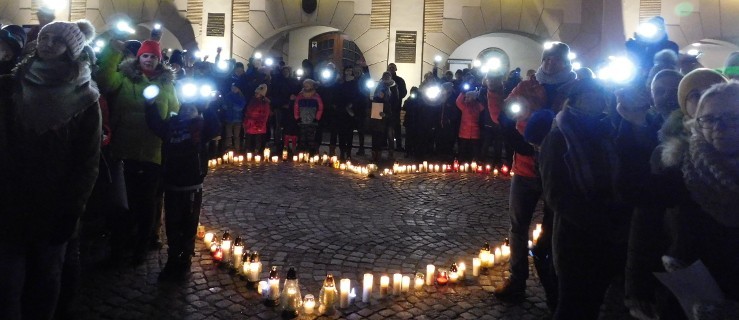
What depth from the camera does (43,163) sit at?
10.4 ft

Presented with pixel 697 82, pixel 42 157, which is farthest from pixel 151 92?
pixel 697 82

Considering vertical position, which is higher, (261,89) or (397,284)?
(261,89)

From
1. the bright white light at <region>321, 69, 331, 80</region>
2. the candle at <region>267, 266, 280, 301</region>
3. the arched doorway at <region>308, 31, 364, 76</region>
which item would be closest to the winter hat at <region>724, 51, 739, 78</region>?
the candle at <region>267, 266, 280, 301</region>

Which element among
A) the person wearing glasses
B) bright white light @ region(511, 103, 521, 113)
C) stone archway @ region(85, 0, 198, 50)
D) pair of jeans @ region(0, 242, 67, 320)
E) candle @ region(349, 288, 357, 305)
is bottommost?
candle @ region(349, 288, 357, 305)

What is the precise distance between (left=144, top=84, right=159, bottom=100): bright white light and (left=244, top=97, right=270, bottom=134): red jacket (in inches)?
280

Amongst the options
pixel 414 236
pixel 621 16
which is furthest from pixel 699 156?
pixel 621 16

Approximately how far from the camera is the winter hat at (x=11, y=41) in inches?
177

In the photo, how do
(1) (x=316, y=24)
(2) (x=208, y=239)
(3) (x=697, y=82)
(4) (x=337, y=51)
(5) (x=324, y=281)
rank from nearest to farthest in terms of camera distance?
(3) (x=697, y=82) → (5) (x=324, y=281) → (2) (x=208, y=239) → (1) (x=316, y=24) → (4) (x=337, y=51)

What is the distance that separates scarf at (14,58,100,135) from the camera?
3.15 m

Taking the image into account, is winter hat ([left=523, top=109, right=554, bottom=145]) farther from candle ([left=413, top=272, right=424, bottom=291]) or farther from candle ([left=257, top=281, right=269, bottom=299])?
candle ([left=257, top=281, right=269, bottom=299])

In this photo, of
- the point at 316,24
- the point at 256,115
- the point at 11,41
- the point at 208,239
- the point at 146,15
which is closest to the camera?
the point at 11,41

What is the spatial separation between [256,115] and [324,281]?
7.98 meters

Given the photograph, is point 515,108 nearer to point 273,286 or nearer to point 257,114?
point 273,286

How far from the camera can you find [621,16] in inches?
634
